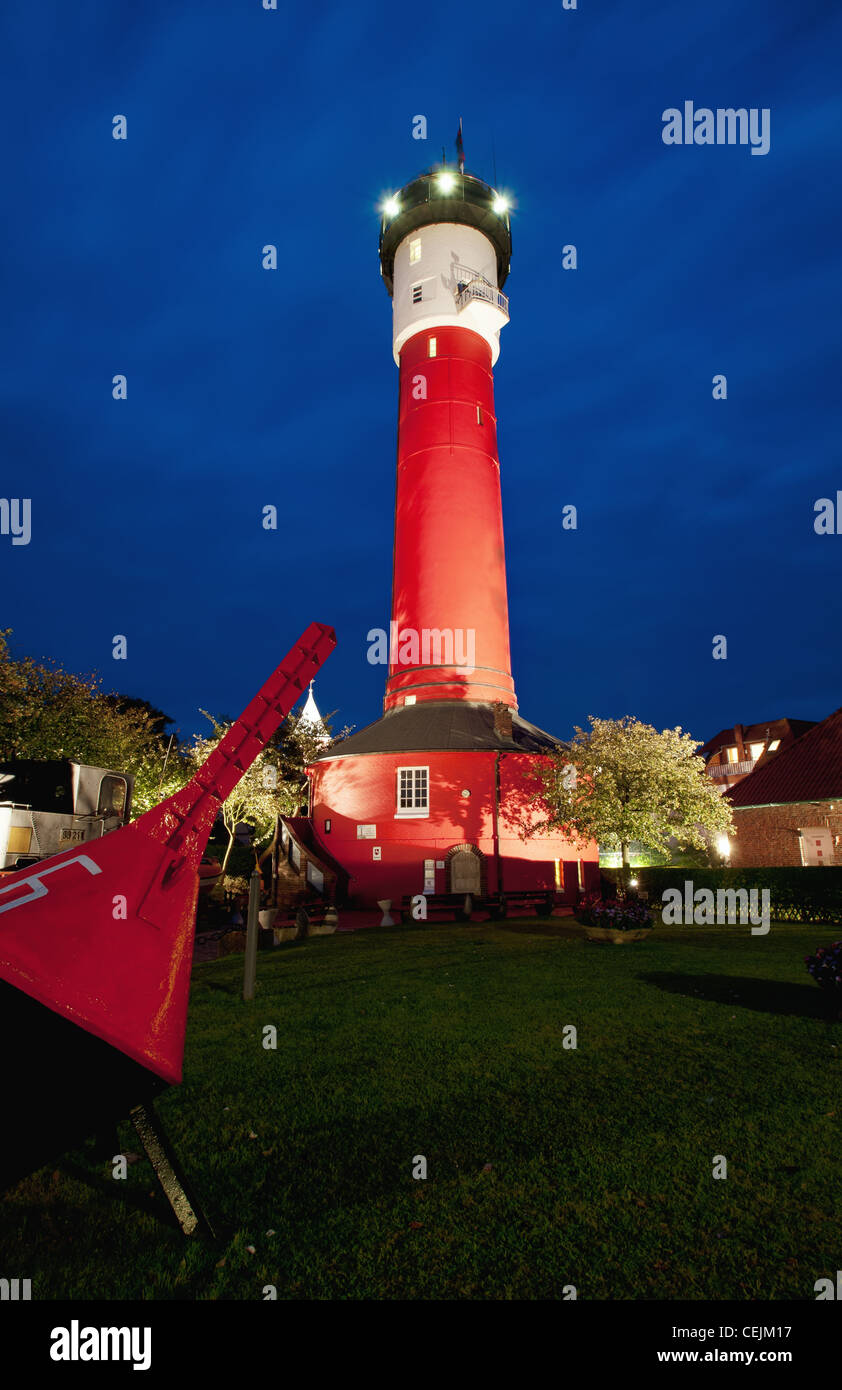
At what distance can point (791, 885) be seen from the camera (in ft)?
77.9

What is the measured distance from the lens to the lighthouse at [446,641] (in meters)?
27.2

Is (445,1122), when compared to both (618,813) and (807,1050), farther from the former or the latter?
(618,813)

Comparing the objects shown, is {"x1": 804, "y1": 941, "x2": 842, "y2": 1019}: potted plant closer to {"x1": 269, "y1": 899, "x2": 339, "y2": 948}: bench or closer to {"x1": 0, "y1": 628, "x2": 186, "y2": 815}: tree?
{"x1": 269, "y1": 899, "x2": 339, "y2": 948}: bench

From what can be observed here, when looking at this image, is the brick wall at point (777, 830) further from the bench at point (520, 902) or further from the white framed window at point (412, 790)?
the white framed window at point (412, 790)

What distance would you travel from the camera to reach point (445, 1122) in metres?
5.75

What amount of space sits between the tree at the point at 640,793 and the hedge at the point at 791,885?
194cm

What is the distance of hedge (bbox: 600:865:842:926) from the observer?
2278 centimetres

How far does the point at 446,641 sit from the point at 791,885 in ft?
56.2

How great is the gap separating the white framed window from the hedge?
8.73 metres

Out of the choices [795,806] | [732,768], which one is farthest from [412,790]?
[732,768]

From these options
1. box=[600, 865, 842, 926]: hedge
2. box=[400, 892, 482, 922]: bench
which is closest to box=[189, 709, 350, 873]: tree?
box=[400, 892, 482, 922]: bench

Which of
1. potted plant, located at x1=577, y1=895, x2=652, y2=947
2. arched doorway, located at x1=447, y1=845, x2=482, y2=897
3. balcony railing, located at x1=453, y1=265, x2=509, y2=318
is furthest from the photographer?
balcony railing, located at x1=453, y1=265, x2=509, y2=318

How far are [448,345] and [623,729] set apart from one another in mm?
22473
